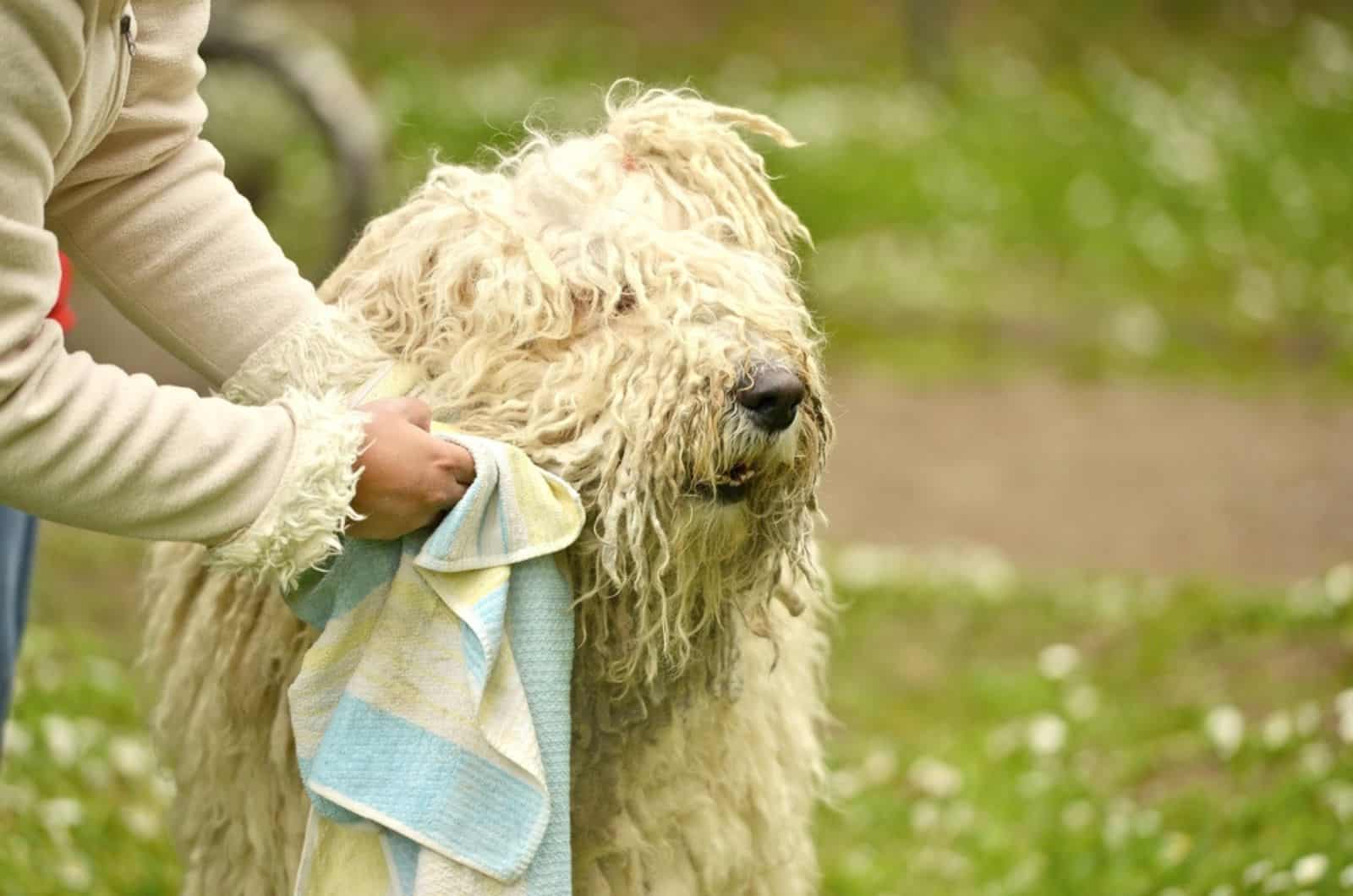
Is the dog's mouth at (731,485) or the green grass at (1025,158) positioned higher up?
the dog's mouth at (731,485)

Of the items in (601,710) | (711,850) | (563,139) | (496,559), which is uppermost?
(563,139)

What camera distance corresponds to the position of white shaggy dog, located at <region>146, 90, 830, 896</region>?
2.33 meters

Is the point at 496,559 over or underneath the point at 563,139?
underneath

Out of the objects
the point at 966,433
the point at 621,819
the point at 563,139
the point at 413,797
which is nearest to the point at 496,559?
the point at 413,797

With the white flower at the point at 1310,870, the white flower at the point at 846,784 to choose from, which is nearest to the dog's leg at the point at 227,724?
the white flower at the point at 1310,870

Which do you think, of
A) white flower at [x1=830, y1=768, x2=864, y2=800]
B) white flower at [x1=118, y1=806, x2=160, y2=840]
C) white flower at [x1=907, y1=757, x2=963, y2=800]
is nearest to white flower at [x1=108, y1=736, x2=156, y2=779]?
white flower at [x1=118, y1=806, x2=160, y2=840]

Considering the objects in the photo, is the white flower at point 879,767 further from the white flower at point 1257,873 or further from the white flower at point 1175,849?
the white flower at point 1257,873

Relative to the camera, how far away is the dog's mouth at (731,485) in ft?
7.55

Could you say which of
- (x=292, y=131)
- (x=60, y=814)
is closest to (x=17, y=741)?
(x=60, y=814)

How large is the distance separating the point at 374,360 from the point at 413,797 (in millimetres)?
635

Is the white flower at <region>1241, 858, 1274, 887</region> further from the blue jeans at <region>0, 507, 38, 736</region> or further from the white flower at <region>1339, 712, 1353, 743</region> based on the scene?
the blue jeans at <region>0, 507, 38, 736</region>

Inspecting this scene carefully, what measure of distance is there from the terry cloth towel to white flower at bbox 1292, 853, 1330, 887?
1758 millimetres

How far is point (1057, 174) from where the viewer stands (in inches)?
423

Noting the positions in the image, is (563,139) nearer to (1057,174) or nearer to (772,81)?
(1057,174)
